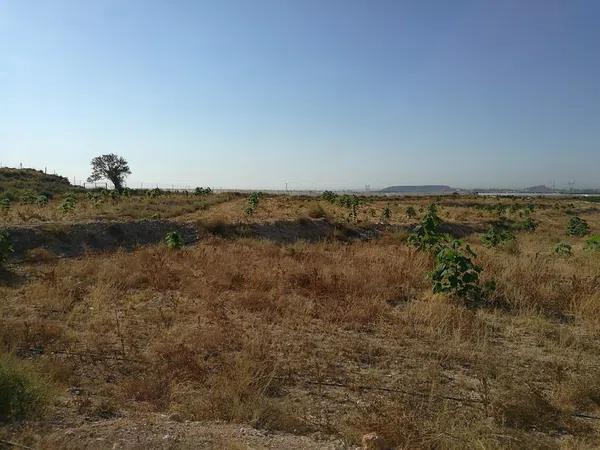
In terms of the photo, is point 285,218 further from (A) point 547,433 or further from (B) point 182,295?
(A) point 547,433

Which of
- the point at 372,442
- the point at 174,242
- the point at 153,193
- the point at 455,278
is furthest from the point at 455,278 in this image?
the point at 153,193

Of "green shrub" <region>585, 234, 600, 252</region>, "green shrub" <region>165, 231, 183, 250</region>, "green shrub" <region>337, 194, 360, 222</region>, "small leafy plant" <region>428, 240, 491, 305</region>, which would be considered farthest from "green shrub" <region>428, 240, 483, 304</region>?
"green shrub" <region>337, 194, 360, 222</region>

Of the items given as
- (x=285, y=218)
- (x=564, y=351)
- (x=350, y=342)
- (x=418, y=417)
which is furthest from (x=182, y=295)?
(x=285, y=218)

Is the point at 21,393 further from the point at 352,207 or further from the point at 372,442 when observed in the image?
the point at 352,207


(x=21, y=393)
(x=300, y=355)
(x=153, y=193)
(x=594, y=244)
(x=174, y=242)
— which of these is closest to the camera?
(x=21, y=393)

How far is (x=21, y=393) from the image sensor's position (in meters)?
4.02

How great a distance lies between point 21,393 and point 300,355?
114 inches

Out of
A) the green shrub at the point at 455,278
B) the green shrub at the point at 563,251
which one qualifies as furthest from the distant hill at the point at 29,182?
the green shrub at the point at 455,278

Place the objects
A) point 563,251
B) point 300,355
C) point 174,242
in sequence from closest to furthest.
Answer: point 300,355, point 563,251, point 174,242

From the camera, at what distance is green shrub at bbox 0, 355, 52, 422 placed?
12.6ft

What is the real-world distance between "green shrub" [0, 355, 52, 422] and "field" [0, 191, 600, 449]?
0.02m

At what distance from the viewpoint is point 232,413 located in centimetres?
397

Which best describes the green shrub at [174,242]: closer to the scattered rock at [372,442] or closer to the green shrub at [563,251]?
the green shrub at [563,251]

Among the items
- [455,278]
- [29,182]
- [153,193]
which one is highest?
[29,182]
